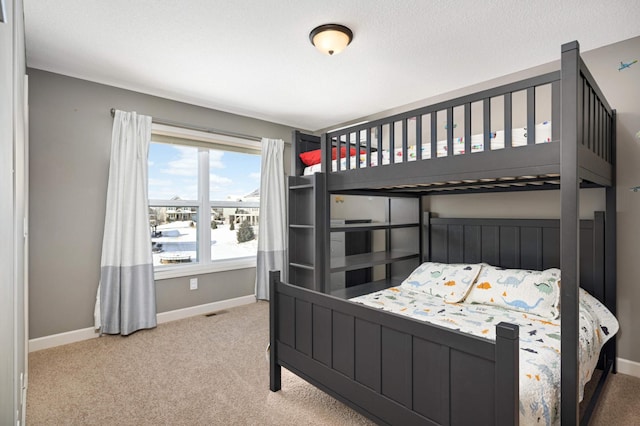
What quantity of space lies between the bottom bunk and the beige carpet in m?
0.20

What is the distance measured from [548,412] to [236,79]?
3.04m

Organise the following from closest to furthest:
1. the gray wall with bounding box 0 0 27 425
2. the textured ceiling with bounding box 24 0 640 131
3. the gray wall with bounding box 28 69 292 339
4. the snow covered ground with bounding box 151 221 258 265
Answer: the gray wall with bounding box 0 0 27 425
the textured ceiling with bounding box 24 0 640 131
the gray wall with bounding box 28 69 292 339
the snow covered ground with bounding box 151 221 258 265

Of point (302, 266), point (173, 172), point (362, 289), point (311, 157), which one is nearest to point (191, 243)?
point (173, 172)

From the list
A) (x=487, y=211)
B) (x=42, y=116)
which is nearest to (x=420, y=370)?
(x=487, y=211)

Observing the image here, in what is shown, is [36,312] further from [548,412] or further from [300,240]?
[548,412]

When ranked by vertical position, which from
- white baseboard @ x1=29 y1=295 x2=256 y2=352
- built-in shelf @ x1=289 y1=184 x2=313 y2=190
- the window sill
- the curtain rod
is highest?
the curtain rod

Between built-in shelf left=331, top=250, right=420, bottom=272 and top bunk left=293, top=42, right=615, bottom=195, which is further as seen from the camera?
built-in shelf left=331, top=250, right=420, bottom=272

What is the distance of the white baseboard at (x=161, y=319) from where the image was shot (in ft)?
8.90

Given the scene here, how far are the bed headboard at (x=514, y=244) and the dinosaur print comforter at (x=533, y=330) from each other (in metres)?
0.30

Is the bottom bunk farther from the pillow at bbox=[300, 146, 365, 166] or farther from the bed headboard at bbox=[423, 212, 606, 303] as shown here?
the pillow at bbox=[300, 146, 365, 166]

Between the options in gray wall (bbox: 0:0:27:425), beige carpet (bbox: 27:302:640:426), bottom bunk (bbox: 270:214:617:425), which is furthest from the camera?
beige carpet (bbox: 27:302:640:426)

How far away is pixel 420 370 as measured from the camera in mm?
1359

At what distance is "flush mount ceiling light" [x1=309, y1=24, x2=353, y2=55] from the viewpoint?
2.15 metres


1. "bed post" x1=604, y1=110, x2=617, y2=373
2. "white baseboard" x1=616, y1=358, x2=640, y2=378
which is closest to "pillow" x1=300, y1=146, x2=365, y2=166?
"bed post" x1=604, y1=110, x2=617, y2=373
